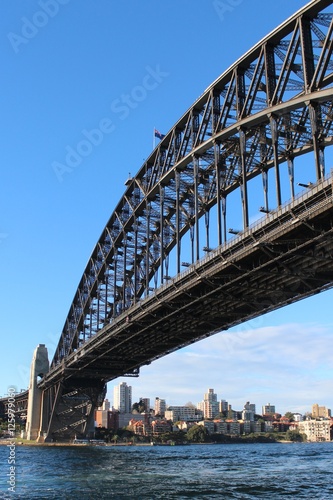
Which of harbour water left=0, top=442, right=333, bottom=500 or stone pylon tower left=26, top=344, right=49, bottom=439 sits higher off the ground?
stone pylon tower left=26, top=344, right=49, bottom=439

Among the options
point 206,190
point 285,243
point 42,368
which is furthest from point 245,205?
point 42,368

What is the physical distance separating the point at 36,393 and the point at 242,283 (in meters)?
92.6

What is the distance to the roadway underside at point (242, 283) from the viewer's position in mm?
37688

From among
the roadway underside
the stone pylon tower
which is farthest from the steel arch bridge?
the stone pylon tower

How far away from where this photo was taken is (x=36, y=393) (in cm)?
13050

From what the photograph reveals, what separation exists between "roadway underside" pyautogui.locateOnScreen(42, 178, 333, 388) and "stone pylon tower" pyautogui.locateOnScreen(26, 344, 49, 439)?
5333 cm

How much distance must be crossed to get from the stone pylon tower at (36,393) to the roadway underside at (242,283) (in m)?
53.3

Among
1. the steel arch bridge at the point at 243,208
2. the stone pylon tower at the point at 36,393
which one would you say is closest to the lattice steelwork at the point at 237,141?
the steel arch bridge at the point at 243,208

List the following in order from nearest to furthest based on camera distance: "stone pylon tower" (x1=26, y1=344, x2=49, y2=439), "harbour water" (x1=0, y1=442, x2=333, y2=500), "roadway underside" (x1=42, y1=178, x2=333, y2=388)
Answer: "harbour water" (x1=0, y1=442, x2=333, y2=500)
"roadway underside" (x1=42, y1=178, x2=333, y2=388)
"stone pylon tower" (x1=26, y1=344, x2=49, y2=439)

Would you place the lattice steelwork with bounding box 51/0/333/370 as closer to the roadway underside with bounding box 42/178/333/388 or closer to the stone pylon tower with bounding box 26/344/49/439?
the roadway underside with bounding box 42/178/333/388

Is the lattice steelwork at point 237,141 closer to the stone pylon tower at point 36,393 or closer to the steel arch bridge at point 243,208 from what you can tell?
the steel arch bridge at point 243,208

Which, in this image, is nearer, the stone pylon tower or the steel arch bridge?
the steel arch bridge

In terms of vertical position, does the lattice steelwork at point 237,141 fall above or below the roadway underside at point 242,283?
above

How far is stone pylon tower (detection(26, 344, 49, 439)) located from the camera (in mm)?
127713
